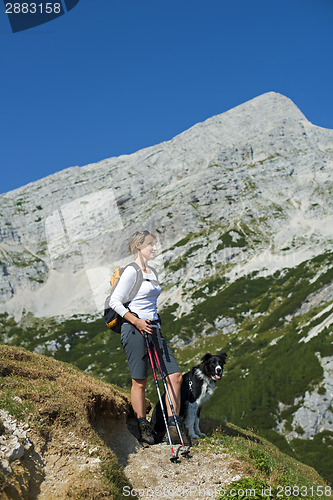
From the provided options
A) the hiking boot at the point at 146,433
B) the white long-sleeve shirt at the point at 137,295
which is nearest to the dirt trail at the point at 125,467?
the hiking boot at the point at 146,433

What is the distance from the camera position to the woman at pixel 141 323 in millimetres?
6551

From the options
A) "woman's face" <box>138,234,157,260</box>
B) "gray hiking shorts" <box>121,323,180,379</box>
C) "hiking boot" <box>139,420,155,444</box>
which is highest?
"woman's face" <box>138,234,157,260</box>

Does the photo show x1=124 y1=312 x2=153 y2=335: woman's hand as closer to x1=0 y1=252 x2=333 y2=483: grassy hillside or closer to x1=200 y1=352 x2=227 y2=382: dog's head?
x1=200 y1=352 x2=227 y2=382: dog's head

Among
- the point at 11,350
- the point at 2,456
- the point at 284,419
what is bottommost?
the point at 284,419

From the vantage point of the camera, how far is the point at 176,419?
22.5ft

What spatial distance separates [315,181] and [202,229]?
63839 mm

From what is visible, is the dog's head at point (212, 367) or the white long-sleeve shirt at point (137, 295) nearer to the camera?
the white long-sleeve shirt at point (137, 295)

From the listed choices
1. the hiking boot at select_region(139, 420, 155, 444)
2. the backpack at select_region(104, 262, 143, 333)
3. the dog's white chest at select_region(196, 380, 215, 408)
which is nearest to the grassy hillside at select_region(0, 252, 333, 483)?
the dog's white chest at select_region(196, 380, 215, 408)

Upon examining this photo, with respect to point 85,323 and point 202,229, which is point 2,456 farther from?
point 202,229

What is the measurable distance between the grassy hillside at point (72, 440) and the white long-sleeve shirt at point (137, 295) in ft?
5.76

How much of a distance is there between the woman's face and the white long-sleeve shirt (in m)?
0.34

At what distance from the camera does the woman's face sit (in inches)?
267

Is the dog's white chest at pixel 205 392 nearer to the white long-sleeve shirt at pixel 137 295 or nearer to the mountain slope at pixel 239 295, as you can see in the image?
the white long-sleeve shirt at pixel 137 295

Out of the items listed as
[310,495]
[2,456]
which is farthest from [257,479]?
[2,456]
